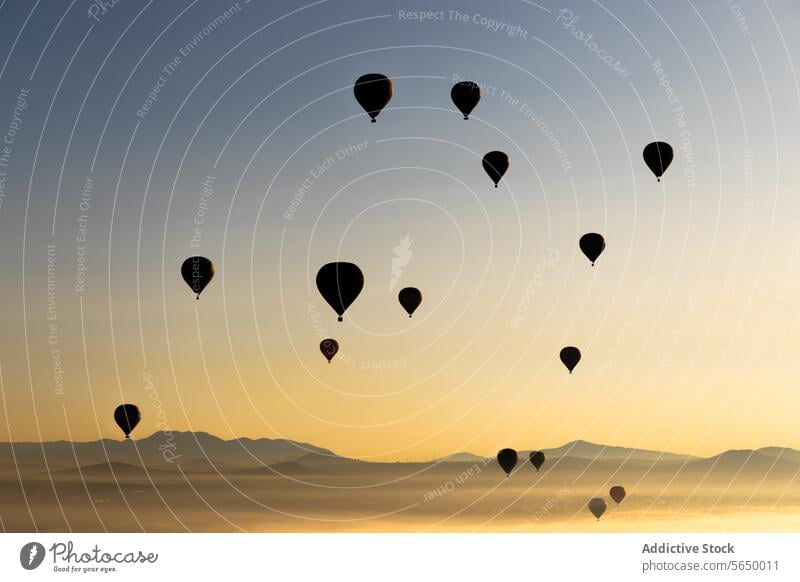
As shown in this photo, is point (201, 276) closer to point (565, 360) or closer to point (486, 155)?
point (486, 155)

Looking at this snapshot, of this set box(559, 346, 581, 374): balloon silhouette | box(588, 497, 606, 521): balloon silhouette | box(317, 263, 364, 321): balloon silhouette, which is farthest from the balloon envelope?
box(317, 263, 364, 321): balloon silhouette

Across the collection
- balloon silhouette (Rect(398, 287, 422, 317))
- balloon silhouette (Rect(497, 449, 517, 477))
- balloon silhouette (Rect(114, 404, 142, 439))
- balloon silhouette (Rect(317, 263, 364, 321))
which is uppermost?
balloon silhouette (Rect(398, 287, 422, 317))

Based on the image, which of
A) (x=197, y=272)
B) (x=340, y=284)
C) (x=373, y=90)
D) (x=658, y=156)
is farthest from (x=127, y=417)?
(x=658, y=156)

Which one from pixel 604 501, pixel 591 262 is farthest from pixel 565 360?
pixel 604 501

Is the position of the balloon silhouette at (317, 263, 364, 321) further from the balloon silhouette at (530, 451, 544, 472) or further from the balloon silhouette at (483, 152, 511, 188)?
the balloon silhouette at (530, 451, 544, 472)

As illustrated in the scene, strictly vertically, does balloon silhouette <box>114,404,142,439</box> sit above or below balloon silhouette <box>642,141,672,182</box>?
below
